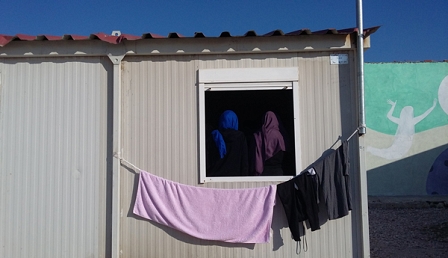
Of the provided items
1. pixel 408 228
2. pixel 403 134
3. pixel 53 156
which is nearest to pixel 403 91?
pixel 403 134

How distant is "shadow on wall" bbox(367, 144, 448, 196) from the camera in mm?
11984

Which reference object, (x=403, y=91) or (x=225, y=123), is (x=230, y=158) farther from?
(x=403, y=91)

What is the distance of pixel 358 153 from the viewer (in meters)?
4.62

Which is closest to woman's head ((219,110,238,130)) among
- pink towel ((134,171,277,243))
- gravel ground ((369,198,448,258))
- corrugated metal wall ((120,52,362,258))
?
corrugated metal wall ((120,52,362,258))

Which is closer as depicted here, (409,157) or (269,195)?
(269,195)

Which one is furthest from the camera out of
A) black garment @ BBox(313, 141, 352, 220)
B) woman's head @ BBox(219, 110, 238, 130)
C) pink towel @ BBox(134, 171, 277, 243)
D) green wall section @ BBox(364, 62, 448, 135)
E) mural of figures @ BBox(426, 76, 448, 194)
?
green wall section @ BBox(364, 62, 448, 135)

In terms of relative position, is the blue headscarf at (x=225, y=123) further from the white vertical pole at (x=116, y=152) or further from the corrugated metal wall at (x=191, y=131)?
the white vertical pole at (x=116, y=152)

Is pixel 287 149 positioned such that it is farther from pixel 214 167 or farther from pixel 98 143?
pixel 98 143

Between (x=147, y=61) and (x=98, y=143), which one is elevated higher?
(x=147, y=61)

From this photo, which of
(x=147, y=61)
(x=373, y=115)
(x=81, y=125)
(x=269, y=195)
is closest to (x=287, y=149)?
(x=269, y=195)

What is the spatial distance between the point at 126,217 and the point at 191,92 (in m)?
1.56

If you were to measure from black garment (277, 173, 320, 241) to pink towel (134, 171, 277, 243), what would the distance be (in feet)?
0.49

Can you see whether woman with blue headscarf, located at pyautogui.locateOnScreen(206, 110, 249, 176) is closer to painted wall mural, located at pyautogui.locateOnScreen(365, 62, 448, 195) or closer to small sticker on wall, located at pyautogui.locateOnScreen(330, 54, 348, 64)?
small sticker on wall, located at pyautogui.locateOnScreen(330, 54, 348, 64)

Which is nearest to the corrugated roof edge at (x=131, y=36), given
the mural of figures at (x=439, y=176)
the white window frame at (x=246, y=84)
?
the white window frame at (x=246, y=84)
